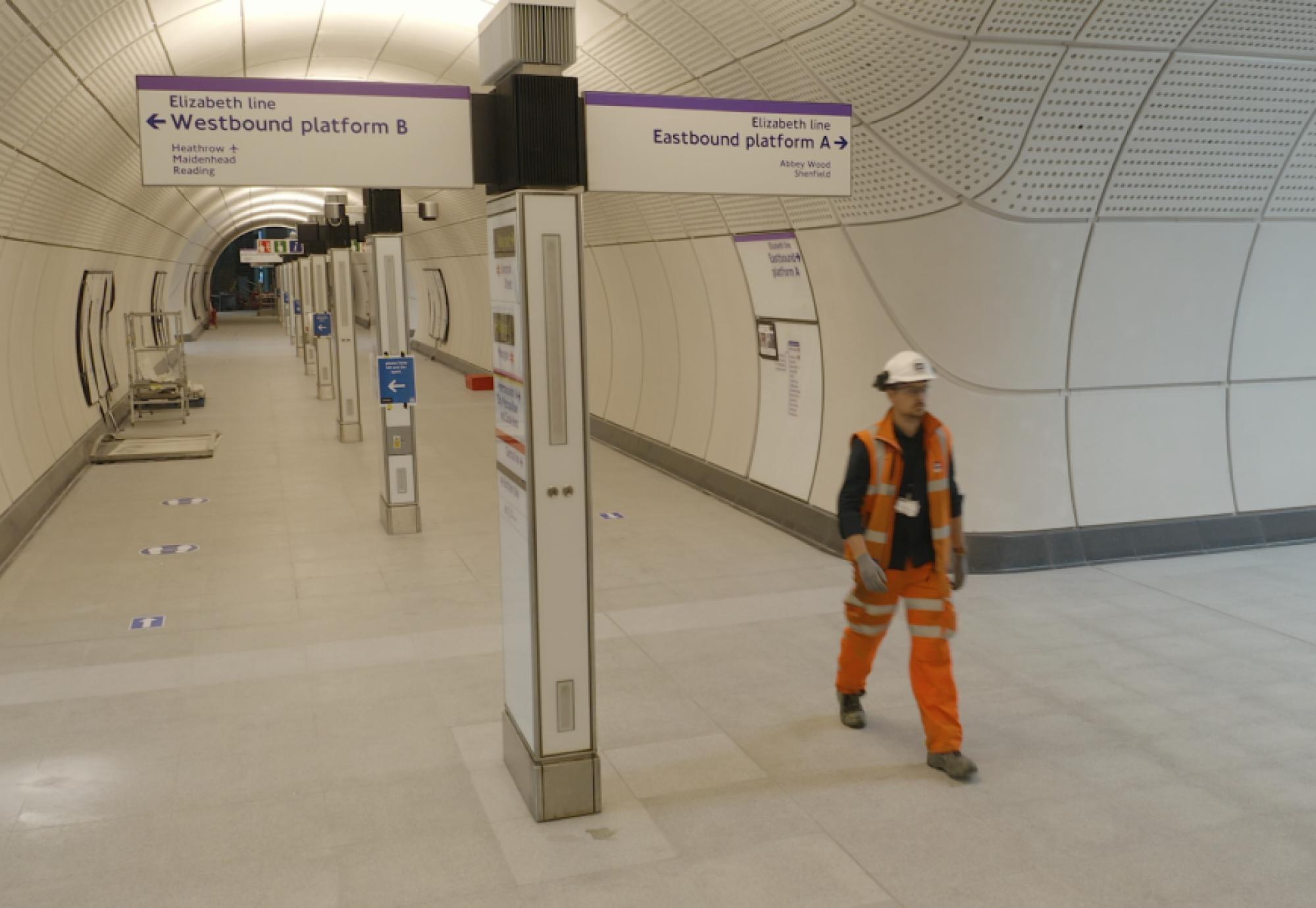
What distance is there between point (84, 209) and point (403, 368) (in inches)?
226

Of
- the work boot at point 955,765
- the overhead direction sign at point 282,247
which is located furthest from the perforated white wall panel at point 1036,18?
the overhead direction sign at point 282,247

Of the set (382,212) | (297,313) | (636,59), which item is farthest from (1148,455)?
(297,313)

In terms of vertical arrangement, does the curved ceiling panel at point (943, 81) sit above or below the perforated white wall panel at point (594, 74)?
below

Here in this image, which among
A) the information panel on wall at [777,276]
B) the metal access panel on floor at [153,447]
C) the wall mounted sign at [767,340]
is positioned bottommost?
the metal access panel on floor at [153,447]

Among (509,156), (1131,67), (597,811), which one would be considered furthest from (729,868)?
(1131,67)

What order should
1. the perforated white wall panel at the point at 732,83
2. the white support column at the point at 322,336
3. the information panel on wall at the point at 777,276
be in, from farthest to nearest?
the white support column at the point at 322,336, the information panel on wall at the point at 777,276, the perforated white wall panel at the point at 732,83

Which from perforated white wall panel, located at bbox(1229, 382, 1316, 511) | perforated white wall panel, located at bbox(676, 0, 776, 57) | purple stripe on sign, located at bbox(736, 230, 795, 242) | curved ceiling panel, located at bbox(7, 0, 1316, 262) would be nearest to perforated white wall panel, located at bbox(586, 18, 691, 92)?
curved ceiling panel, located at bbox(7, 0, 1316, 262)

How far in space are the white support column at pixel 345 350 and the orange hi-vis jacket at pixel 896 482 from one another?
449 inches

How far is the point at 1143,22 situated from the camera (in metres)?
6.71

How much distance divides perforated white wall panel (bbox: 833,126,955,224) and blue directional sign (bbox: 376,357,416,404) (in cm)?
404

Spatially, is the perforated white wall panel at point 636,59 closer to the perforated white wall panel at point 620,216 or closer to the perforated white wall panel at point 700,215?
the perforated white wall panel at point 700,215

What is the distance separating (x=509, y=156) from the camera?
14.5 ft

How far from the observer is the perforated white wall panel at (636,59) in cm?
886

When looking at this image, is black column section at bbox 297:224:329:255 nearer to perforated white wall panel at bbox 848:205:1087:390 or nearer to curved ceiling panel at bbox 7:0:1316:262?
curved ceiling panel at bbox 7:0:1316:262
